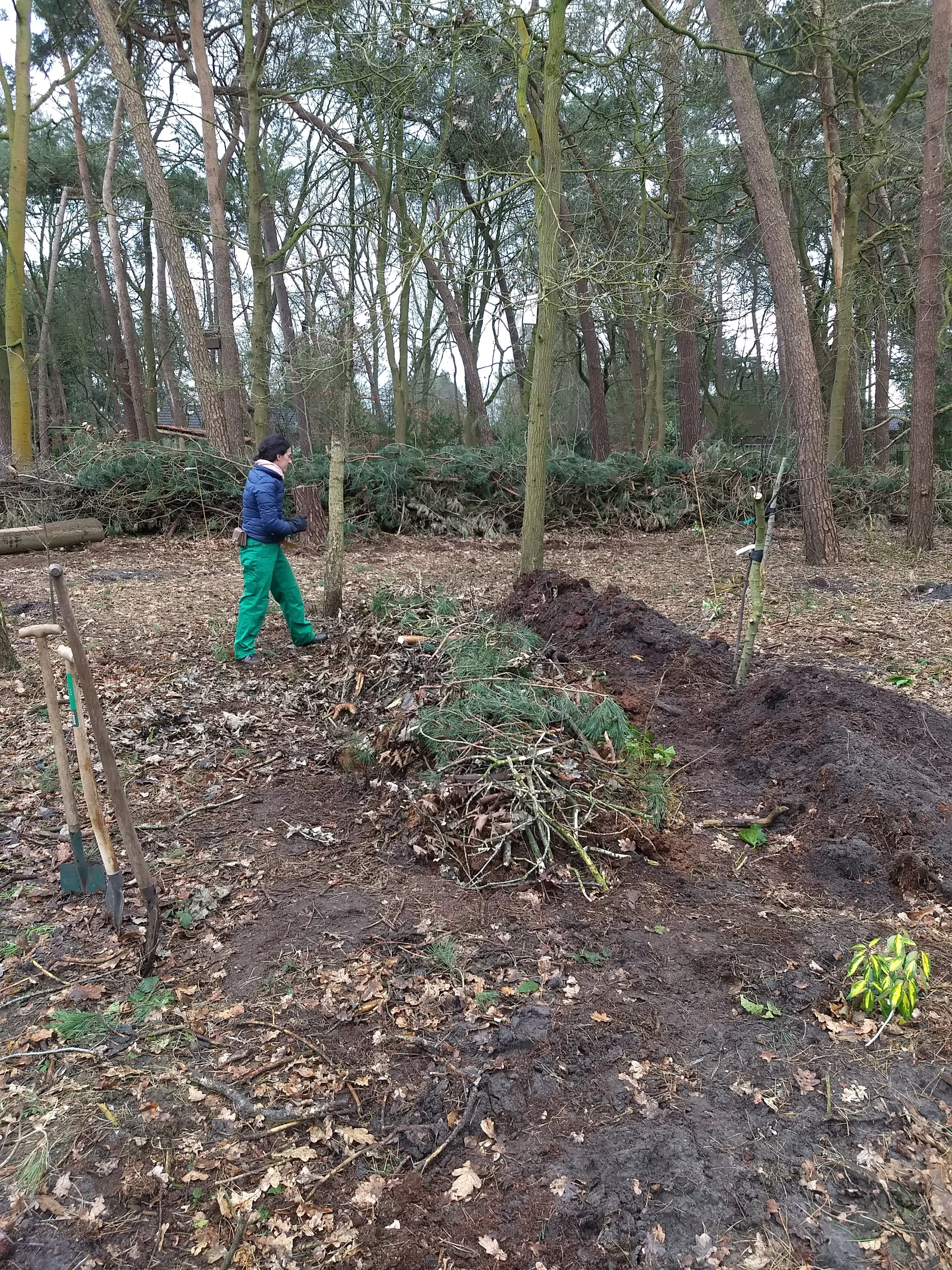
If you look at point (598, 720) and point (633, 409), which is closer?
point (598, 720)

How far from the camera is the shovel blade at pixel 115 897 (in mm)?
2988

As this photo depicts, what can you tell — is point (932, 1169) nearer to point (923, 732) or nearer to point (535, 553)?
point (923, 732)

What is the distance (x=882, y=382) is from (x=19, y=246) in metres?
17.2

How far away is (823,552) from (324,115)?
50.5 feet

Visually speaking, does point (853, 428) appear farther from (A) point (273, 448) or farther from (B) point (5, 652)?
(B) point (5, 652)

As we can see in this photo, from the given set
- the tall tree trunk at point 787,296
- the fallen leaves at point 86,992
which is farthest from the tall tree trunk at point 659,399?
the fallen leaves at point 86,992

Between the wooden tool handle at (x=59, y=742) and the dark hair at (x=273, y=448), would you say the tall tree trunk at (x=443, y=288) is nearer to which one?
the dark hair at (x=273, y=448)

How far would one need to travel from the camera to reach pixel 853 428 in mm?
16078

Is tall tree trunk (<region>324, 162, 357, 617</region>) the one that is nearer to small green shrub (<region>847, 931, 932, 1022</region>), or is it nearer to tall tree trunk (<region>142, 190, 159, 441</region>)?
small green shrub (<region>847, 931, 932, 1022</region>)

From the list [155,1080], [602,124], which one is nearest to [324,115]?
[602,124]

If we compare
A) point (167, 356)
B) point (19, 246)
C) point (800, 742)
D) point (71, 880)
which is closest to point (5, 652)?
point (71, 880)

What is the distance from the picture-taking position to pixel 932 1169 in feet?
6.75

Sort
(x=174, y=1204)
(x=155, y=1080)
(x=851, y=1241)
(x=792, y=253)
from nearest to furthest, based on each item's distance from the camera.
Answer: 1. (x=851, y=1241)
2. (x=174, y=1204)
3. (x=155, y=1080)
4. (x=792, y=253)

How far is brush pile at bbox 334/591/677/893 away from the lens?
11.6ft
